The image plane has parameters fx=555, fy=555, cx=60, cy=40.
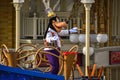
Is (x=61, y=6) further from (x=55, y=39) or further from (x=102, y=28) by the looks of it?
(x=55, y=39)

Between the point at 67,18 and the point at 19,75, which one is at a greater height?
the point at 67,18

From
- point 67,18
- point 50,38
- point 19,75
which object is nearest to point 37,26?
point 67,18

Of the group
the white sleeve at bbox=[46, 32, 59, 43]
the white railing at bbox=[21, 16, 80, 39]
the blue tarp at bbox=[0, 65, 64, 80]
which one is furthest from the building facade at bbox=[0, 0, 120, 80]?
the blue tarp at bbox=[0, 65, 64, 80]

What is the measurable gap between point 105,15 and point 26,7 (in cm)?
305

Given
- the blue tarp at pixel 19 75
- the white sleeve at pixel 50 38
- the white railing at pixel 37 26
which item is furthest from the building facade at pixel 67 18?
the blue tarp at pixel 19 75

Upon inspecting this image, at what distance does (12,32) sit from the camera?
21469 mm

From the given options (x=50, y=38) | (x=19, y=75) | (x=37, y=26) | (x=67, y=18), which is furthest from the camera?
(x=67, y=18)

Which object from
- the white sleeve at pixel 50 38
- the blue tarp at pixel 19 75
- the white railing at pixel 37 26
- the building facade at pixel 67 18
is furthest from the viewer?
the building facade at pixel 67 18

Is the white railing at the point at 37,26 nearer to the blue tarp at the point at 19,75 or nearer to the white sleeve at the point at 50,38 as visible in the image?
the white sleeve at the point at 50,38

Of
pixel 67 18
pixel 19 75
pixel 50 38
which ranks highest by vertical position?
pixel 67 18

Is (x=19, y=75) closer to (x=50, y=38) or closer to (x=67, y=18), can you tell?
(x=50, y=38)

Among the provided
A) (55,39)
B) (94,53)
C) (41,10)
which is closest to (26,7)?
(41,10)

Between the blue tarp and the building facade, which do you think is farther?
the building facade

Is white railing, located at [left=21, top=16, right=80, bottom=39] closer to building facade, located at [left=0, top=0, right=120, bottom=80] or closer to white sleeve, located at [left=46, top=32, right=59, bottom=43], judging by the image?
building facade, located at [left=0, top=0, right=120, bottom=80]
